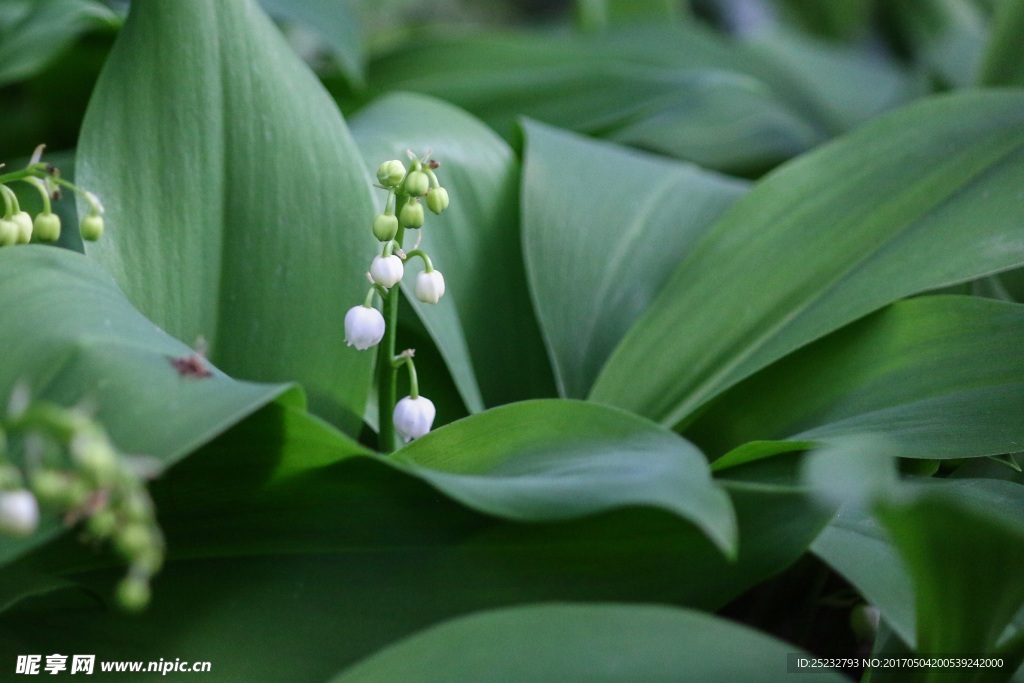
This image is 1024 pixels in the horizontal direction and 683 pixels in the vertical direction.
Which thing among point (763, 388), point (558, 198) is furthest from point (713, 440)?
point (558, 198)

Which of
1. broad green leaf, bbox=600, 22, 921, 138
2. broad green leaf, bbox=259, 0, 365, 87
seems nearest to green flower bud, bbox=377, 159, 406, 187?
broad green leaf, bbox=259, 0, 365, 87

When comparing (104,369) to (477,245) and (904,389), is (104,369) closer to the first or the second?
(477,245)

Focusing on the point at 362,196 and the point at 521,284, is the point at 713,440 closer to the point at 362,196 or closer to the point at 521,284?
the point at 521,284

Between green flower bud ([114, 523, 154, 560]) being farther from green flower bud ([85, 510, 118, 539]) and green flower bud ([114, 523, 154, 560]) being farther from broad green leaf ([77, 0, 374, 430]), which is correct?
broad green leaf ([77, 0, 374, 430])

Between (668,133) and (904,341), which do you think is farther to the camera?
(668,133)

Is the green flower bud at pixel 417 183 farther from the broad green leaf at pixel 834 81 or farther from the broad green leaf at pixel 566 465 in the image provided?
the broad green leaf at pixel 834 81

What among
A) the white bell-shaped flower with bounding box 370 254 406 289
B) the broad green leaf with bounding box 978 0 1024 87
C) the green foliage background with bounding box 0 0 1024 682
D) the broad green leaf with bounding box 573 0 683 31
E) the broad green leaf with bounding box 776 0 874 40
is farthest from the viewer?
the broad green leaf with bounding box 776 0 874 40
